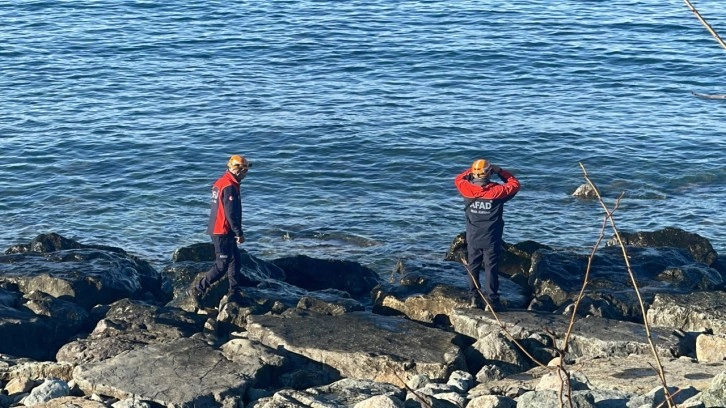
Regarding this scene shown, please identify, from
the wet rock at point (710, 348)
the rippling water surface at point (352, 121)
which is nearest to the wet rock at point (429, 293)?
the wet rock at point (710, 348)

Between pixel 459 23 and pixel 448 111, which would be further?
pixel 459 23

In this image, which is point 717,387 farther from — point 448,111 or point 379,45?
point 379,45

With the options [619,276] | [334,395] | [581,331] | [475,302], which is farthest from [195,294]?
[619,276]

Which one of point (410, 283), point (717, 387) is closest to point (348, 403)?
point (717, 387)

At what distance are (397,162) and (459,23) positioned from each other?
1414cm

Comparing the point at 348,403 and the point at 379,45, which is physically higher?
the point at 348,403

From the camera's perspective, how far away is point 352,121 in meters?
24.8

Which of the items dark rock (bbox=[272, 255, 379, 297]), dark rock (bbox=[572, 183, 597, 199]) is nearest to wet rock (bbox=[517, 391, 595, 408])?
dark rock (bbox=[272, 255, 379, 297])

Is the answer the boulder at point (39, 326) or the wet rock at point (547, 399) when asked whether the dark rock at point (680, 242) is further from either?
the boulder at point (39, 326)

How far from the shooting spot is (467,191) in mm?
12141

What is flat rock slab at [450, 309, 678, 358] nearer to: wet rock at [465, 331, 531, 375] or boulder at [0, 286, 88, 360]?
wet rock at [465, 331, 531, 375]

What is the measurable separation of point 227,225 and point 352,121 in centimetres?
1263

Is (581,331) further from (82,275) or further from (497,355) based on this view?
(82,275)

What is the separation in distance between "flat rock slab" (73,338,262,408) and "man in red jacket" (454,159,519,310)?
10.4ft
